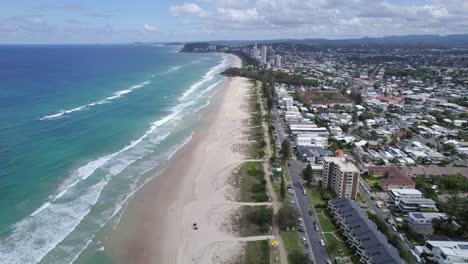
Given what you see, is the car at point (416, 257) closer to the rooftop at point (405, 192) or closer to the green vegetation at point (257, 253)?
the rooftop at point (405, 192)

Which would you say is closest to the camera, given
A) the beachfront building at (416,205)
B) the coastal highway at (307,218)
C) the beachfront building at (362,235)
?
the beachfront building at (362,235)

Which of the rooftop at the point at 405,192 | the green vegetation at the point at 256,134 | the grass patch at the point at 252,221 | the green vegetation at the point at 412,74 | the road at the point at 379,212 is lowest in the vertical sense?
the road at the point at 379,212

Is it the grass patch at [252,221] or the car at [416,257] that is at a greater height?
the grass patch at [252,221]

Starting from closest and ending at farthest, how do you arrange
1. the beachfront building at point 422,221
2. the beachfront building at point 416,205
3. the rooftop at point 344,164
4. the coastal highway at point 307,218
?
the coastal highway at point 307,218
the beachfront building at point 422,221
the beachfront building at point 416,205
the rooftop at point 344,164

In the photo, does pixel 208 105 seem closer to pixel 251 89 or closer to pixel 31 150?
pixel 251 89

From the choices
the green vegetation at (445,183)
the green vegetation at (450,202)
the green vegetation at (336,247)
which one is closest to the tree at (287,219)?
the green vegetation at (336,247)

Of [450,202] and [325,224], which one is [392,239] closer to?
[325,224]

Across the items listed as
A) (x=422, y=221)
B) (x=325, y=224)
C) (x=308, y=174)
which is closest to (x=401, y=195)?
(x=422, y=221)

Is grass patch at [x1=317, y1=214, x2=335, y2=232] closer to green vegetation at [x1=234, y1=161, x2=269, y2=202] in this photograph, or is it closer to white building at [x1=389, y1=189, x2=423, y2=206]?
green vegetation at [x1=234, y1=161, x2=269, y2=202]
